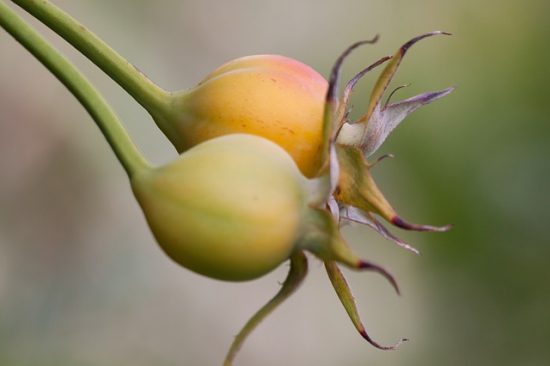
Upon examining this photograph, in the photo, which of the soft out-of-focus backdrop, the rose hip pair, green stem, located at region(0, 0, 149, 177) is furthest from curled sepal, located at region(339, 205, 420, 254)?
the soft out-of-focus backdrop

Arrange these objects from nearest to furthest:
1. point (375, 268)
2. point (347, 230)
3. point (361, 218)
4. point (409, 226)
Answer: point (375, 268) < point (409, 226) < point (361, 218) < point (347, 230)

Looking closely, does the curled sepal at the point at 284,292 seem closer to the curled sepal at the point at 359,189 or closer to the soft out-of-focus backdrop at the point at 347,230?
the curled sepal at the point at 359,189

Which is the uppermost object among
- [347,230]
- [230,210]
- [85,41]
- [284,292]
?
[85,41]

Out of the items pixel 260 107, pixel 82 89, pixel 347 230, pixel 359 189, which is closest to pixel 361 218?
pixel 359 189

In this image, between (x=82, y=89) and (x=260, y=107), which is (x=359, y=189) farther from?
(x=82, y=89)

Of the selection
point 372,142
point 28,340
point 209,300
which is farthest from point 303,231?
point 209,300

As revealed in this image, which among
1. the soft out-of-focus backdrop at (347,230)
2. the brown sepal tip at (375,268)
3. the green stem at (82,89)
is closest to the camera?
the brown sepal tip at (375,268)

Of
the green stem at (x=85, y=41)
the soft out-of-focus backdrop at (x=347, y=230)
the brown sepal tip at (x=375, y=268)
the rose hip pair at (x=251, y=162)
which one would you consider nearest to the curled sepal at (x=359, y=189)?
the rose hip pair at (x=251, y=162)

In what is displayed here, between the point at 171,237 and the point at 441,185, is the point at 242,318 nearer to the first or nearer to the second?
the point at 441,185
